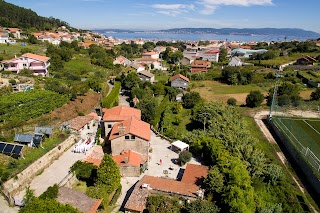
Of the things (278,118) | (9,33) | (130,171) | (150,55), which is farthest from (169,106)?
(9,33)

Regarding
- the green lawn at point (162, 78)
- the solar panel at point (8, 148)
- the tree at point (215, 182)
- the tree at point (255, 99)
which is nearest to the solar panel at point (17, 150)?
the solar panel at point (8, 148)

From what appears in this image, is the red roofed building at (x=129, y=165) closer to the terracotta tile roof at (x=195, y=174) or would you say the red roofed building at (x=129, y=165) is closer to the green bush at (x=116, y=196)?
the green bush at (x=116, y=196)

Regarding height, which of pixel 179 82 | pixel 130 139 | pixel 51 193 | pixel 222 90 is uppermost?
pixel 130 139

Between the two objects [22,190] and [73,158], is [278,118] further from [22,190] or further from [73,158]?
[22,190]

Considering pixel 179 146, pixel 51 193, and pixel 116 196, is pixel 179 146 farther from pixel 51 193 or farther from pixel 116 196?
pixel 51 193

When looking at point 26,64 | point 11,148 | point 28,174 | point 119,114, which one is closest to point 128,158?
point 119,114

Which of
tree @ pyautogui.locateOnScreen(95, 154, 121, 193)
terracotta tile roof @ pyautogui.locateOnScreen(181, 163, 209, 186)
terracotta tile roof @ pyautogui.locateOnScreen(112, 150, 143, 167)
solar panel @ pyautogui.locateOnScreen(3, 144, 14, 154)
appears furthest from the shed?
solar panel @ pyautogui.locateOnScreen(3, 144, 14, 154)
